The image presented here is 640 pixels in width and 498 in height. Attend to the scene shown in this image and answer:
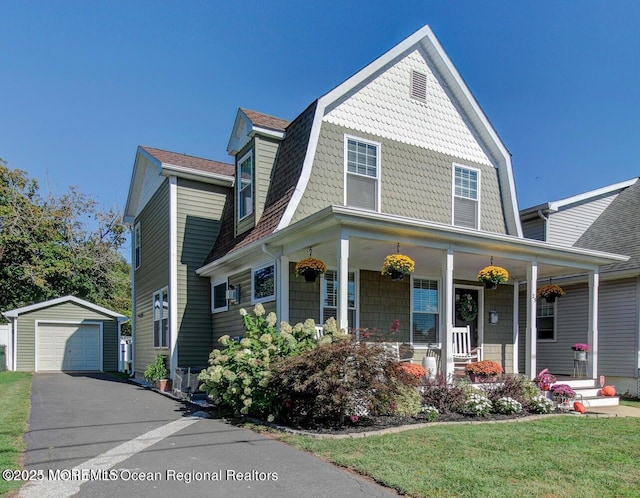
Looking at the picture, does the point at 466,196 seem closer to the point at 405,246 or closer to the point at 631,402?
the point at 405,246

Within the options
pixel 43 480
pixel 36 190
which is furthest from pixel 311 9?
pixel 36 190

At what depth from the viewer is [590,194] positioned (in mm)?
15945

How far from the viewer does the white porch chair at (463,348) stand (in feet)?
37.0

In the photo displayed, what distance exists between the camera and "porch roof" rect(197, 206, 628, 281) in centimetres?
785

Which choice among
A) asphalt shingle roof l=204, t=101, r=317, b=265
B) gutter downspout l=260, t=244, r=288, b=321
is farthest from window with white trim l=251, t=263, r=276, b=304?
asphalt shingle roof l=204, t=101, r=317, b=265

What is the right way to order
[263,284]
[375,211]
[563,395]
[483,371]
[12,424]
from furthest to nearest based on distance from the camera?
[263,284] < [483,371] < [563,395] < [375,211] < [12,424]

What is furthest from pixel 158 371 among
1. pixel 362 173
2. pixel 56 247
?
pixel 56 247

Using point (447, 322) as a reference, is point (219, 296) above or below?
above

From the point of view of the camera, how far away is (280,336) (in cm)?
783

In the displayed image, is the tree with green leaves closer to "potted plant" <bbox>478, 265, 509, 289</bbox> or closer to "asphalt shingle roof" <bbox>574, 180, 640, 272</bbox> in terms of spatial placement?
"potted plant" <bbox>478, 265, 509, 289</bbox>

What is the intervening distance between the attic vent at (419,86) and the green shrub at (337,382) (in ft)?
23.8

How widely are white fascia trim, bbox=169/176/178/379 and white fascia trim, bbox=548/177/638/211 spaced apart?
10997 mm

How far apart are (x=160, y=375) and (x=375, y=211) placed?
278 inches

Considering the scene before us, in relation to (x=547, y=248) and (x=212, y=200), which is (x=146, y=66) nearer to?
(x=212, y=200)
